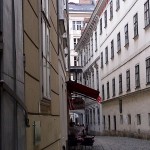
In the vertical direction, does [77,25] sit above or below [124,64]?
above

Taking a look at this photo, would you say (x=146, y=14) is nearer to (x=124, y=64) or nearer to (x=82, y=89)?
(x=124, y=64)

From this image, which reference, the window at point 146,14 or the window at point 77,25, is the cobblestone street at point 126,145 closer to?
the window at point 146,14

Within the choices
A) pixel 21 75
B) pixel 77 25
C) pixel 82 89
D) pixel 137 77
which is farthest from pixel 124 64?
pixel 77 25

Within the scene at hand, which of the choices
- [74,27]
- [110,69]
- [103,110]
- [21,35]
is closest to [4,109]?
[21,35]

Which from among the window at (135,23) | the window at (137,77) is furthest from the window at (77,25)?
the window at (137,77)

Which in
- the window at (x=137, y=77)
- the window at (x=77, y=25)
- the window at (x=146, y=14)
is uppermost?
the window at (x=77, y=25)

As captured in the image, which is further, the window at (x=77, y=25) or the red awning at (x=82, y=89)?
the window at (x=77, y=25)

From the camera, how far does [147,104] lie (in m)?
24.1

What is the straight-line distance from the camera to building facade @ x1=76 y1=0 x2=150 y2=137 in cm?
2467

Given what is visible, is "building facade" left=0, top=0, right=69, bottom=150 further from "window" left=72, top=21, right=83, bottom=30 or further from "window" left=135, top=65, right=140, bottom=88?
"window" left=72, top=21, right=83, bottom=30

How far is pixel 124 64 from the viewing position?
30062mm

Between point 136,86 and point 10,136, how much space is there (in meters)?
23.8

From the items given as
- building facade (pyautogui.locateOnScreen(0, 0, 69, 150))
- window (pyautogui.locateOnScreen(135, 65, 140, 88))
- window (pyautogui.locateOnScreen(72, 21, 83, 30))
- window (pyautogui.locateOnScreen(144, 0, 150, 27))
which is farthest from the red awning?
Answer: window (pyautogui.locateOnScreen(72, 21, 83, 30))

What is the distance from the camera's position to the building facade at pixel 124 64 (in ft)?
80.9
